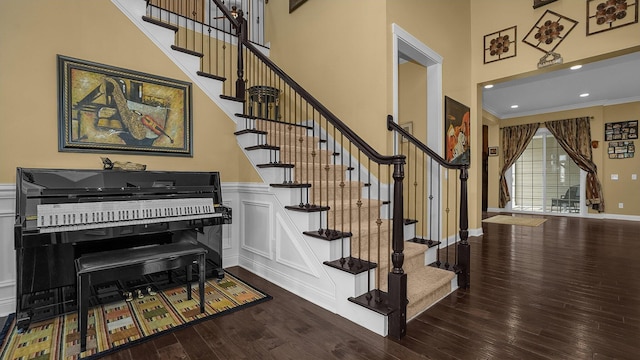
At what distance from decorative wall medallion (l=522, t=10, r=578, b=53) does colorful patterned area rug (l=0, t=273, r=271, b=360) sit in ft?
16.9

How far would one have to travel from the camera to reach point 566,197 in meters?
8.38

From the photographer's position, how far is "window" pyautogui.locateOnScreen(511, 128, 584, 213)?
8305 millimetres

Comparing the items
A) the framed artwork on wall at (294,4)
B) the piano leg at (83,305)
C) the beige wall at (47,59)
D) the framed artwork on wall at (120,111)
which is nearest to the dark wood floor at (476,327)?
the piano leg at (83,305)

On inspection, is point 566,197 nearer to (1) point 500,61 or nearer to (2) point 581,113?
(2) point 581,113

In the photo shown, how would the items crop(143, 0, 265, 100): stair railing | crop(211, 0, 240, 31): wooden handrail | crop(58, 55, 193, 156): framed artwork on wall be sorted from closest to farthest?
crop(58, 55, 193, 156): framed artwork on wall → crop(211, 0, 240, 31): wooden handrail → crop(143, 0, 265, 100): stair railing

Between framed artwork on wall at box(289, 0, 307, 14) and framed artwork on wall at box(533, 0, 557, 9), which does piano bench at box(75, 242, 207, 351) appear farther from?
framed artwork on wall at box(533, 0, 557, 9)

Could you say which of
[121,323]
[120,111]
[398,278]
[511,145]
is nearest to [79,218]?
[121,323]

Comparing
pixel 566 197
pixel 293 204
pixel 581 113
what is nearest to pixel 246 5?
pixel 293 204

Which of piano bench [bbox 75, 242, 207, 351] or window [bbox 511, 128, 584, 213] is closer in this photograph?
piano bench [bbox 75, 242, 207, 351]

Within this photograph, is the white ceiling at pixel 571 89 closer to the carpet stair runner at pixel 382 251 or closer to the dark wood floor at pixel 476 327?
the dark wood floor at pixel 476 327

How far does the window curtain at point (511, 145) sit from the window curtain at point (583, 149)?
732 millimetres

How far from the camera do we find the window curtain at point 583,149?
303 inches

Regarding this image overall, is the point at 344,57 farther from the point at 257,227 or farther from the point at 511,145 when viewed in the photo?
the point at 511,145

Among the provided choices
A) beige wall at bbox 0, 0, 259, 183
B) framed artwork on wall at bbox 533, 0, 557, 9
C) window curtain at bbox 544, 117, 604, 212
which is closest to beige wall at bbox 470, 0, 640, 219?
framed artwork on wall at bbox 533, 0, 557, 9
